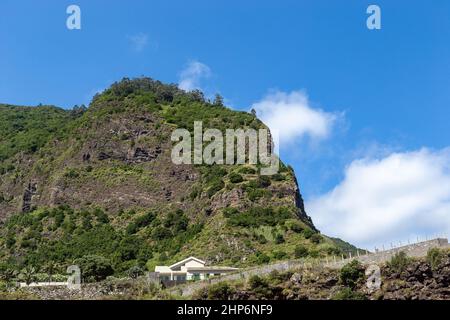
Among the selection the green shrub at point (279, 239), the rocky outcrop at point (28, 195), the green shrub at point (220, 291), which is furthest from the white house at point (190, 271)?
the rocky outcrop at point (28, 195)

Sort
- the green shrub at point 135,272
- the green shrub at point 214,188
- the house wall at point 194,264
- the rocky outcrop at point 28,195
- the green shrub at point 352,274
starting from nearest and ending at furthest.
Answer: the green shrub at point 352,274, the house wall at point 194,264, the green shrub at point 135,272, the green shrub at point 214,188, the rocky outcrop at point 28,195

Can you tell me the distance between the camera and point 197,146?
11356 cm

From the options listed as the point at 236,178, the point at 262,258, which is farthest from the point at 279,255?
the point at 236,178

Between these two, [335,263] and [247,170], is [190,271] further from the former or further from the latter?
[247,170]

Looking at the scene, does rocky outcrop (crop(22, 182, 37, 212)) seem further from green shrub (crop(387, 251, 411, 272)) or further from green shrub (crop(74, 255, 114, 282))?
green shrub (crop(387, 251, 411, 272))

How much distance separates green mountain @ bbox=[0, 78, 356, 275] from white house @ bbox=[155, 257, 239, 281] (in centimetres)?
470

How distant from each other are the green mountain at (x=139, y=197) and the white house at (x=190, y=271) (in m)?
4.70

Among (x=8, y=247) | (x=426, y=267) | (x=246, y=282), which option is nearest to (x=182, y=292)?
(x=246, y=282)

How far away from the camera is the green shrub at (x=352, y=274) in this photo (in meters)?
50.4

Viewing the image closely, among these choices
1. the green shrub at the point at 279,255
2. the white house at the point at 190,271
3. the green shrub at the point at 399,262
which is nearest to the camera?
the green shrub at the point at 399,262

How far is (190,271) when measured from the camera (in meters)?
72.3

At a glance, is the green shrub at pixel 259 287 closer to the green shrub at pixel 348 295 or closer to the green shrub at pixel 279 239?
the green shrub at pixel 348 295

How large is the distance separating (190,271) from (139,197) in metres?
37.3
